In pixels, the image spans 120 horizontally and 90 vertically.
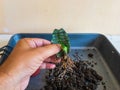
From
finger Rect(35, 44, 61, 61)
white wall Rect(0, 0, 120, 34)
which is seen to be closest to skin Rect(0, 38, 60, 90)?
finger Rect(35, 44, 61, 61)

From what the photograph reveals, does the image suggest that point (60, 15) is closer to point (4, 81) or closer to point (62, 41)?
point (62, 41)

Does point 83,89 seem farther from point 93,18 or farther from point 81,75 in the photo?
point 93,18

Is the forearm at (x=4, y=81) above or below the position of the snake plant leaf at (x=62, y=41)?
below

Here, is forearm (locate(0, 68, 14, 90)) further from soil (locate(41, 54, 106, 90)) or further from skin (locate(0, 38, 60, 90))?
soil (locate(41, 54, 106, 90))

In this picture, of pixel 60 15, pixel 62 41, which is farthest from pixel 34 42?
pixel 60 15

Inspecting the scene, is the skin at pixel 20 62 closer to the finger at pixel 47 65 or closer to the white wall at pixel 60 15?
the finger at pixel 47 65

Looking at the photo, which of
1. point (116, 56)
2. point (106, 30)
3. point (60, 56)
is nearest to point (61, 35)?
point (60, 56)

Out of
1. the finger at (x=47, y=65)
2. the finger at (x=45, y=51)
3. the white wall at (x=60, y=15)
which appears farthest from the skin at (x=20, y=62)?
the white wall at (x=60, y=15)
